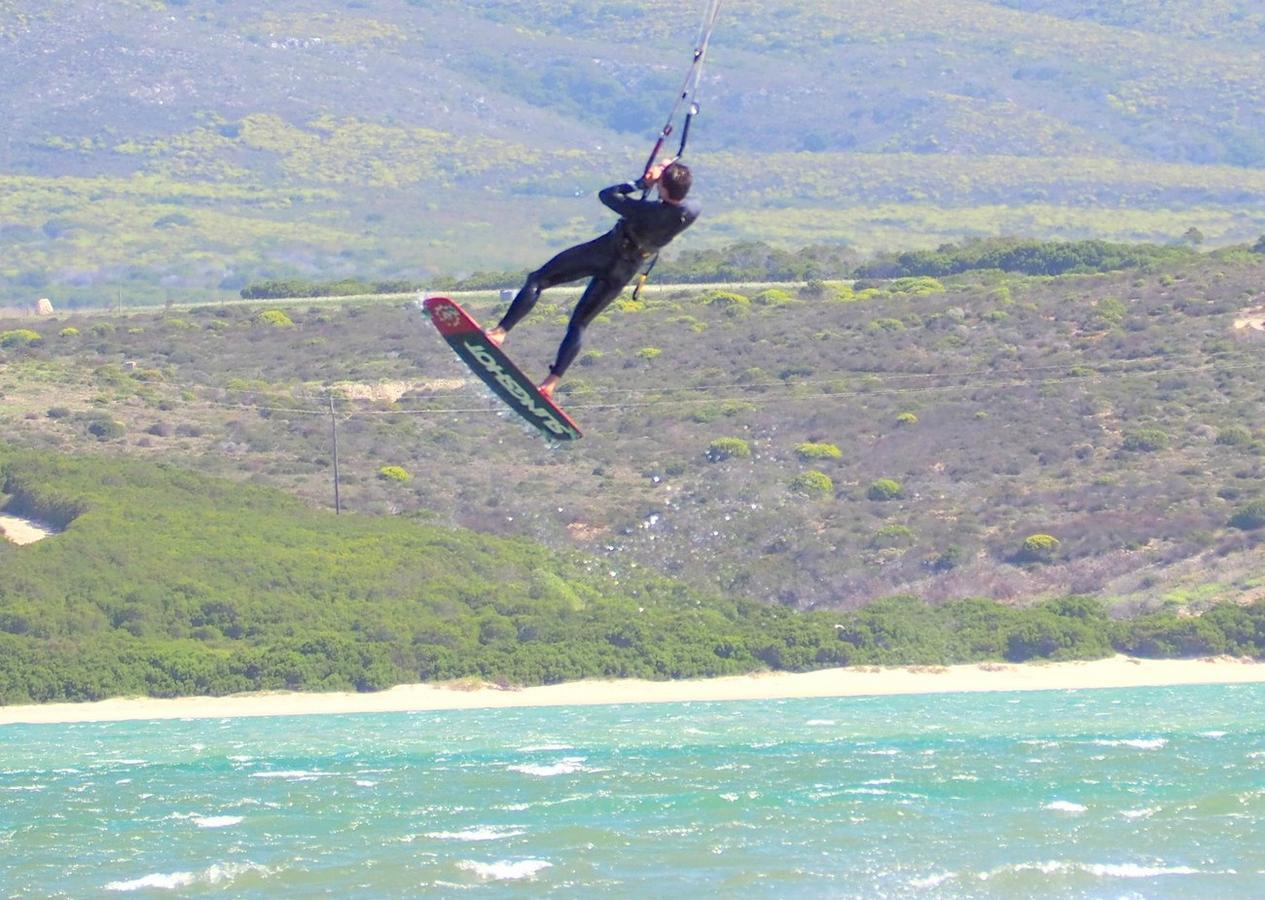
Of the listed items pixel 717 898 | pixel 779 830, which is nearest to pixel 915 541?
pixel 779 830

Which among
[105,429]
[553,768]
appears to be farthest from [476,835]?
[105,429]

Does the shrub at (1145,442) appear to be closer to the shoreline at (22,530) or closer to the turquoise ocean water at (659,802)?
the turquoise ocean water at (659,802)

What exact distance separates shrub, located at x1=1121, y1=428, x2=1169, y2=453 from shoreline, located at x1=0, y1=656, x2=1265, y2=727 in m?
13.8

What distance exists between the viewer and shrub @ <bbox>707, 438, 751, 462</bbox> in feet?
176

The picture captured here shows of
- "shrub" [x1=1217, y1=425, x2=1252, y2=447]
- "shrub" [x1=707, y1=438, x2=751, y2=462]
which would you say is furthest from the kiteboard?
"shrub" [x1=1217, y1=425, x2=1252, y2=447]

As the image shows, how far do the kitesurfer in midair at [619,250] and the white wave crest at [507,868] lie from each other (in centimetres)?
883

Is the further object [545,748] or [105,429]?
[105,429]

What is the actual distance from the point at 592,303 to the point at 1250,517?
33176 mm

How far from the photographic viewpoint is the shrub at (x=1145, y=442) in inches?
2095

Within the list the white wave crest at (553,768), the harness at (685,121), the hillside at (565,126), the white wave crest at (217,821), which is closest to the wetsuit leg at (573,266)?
the harness at (685,121)

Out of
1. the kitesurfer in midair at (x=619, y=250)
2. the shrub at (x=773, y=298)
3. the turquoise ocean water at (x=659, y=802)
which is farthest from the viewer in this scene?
the shrub at (x=773, y=298)

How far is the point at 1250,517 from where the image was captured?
46688 mm

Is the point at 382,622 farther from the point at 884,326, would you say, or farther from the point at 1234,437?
the point at 884,326

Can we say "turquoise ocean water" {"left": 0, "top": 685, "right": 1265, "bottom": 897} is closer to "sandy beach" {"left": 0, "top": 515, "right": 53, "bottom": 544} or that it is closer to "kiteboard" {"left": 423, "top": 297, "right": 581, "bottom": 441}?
"kiteboard" {"left": 423, "top": 297, "right": 581, "bottom": 441}
